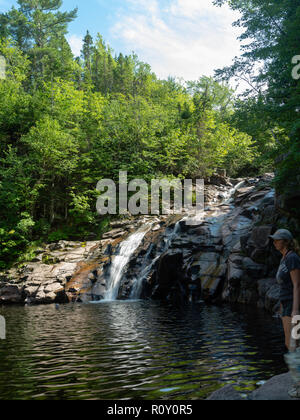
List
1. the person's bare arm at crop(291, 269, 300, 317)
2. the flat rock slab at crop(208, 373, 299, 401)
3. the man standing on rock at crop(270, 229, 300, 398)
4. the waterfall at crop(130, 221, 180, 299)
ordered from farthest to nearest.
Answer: the waterfall at crop(130, 221, 180, 299) < the man standing on rock at crop(270, 229, 300, 398) < the person's bare arm at crop(291, 269, 300, 317) < the flat rock slab at crop(208, 373, 299, 401)

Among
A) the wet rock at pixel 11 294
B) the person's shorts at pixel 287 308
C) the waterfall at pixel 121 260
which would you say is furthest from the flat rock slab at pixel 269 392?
the wet rock at pixel 11 294

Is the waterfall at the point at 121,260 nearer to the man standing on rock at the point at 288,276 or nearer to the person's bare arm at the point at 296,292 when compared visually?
the man standing on rock at the point at 288,276

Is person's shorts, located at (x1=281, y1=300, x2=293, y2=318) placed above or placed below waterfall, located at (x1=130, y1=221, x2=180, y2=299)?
above

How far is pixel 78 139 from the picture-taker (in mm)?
34688

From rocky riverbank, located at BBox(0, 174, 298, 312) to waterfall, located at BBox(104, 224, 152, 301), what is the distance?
0.24m

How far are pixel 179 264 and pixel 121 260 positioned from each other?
536 centimetres

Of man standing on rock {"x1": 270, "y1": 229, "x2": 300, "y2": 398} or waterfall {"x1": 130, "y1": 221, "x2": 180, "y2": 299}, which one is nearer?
man standing on rock {"x1": 270, "y1": 229, "x2": 300, "y2": 398}

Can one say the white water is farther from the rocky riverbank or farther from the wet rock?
the wet rock

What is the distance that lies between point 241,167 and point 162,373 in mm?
40909

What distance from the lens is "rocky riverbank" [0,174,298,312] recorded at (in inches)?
595

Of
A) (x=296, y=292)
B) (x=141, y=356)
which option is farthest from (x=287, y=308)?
(x=141, y=356)

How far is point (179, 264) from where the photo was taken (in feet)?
60.4

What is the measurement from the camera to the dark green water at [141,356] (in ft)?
16.9

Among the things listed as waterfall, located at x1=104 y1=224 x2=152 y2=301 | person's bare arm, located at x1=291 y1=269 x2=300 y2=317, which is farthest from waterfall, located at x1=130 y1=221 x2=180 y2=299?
person's bare arm, located at x1=291 y1=269 x2=300 y2=317
